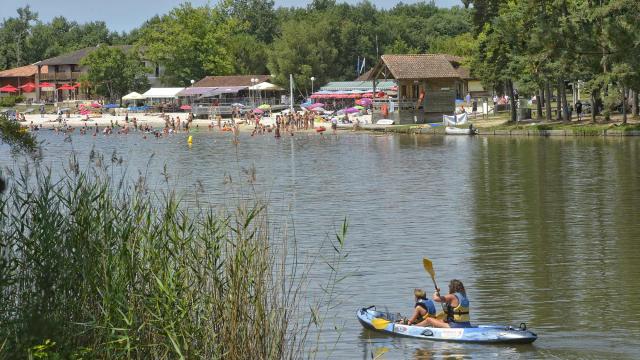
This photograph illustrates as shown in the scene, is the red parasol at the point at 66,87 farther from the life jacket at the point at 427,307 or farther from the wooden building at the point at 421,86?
the life jacket at the point at 427,307

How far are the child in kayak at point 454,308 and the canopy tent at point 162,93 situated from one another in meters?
107

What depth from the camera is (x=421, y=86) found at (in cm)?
9212

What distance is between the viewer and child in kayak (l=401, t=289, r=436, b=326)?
22.1 meters

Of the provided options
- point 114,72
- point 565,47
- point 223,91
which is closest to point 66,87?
point 114,72

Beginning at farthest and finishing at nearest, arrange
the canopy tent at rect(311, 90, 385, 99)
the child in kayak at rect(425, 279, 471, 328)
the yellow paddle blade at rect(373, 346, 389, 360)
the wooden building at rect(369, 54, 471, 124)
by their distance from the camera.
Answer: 1. the canopy tent at rect(311, 90, 385, 99)
2. the wooden building at rect(369, 54, 471, 124)
3. the child in kayak at rect(425, 279, 471, 328)
4. the yellow paddle blade at rect(373, 346, 389, 360)

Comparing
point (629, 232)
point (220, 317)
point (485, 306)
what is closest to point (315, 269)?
point (485, 306)

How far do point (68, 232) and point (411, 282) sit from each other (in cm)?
1270

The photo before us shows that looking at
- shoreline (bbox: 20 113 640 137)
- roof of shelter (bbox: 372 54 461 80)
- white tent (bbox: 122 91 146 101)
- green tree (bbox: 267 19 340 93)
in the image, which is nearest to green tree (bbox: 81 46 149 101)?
white tent (bbox: 122 91 146 101)

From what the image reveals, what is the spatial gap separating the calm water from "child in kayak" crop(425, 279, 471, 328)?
473 mm

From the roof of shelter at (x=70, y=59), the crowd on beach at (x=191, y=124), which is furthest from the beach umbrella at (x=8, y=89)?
the crowd on beach at (x=191, y=124)

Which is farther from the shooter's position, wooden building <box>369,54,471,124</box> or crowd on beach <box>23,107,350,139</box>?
crowd on beach <box>23,107,350,139</box>

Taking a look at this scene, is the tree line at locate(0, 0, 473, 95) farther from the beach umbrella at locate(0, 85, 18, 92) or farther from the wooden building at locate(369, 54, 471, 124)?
the beach umbrella at locate(0, 85, 18, 92)

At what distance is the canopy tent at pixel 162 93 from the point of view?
12675 centimetres

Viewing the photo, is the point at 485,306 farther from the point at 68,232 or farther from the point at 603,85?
the point at 603,85
